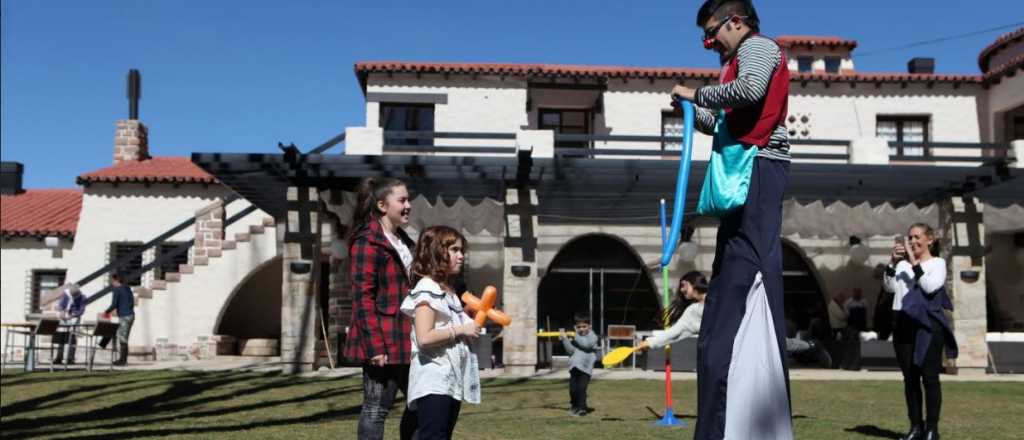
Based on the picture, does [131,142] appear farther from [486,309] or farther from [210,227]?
[486,309]

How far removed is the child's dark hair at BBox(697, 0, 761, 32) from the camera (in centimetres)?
375

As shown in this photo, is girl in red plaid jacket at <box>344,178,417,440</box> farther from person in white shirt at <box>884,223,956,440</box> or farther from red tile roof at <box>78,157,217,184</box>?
red tile roof at <box>78,157,217,184</box>

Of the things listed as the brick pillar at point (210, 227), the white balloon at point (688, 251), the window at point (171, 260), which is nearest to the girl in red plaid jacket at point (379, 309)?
the white balloon at point (688, 251)

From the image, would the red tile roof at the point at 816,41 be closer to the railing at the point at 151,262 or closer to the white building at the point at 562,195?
the white building at the point at 562,195

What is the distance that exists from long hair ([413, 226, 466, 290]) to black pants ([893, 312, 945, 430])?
370 centimetres

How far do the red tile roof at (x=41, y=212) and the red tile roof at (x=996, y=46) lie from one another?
23.7 meters

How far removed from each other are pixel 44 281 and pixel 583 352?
20.9 m

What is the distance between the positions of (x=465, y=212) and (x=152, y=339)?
8.58m

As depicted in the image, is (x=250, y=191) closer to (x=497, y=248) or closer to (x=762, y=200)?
(x=497, y=248)

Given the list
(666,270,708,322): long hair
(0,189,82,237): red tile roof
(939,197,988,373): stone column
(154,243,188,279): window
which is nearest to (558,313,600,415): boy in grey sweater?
(666,270,708,322): long hair

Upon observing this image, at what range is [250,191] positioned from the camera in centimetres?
1764

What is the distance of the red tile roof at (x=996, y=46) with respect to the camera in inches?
875

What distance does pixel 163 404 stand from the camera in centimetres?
995

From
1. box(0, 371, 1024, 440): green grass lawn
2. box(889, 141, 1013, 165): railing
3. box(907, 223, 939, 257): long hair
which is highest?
box(889, 141, 1013, 165): railing
